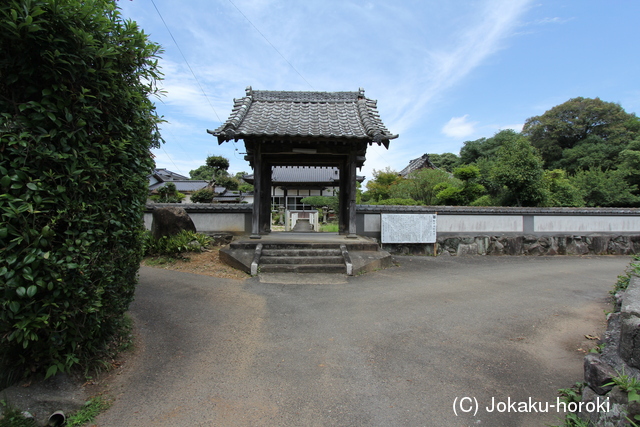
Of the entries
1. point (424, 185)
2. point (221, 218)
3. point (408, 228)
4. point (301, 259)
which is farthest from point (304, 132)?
point (424, 185)

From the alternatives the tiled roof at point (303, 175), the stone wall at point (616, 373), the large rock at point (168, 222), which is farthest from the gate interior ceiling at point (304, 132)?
the tiled roof at point (303, 175)

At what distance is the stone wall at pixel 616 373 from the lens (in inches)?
79.0

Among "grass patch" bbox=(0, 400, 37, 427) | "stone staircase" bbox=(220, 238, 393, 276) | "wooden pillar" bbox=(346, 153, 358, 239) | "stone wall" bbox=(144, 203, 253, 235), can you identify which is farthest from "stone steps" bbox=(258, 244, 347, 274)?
"grass patch" bbox=(0, 400, 37, 427)

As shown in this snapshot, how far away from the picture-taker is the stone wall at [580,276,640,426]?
2.01 m

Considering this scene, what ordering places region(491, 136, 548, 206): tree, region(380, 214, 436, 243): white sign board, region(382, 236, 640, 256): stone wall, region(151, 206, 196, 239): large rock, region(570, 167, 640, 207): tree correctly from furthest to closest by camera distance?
region(570, 167, 640, 207): tree
region(491, 136, 548, 206): tree
region(382, 236, 640, 256): stone wall
region(380, 214, 436, 243): white sign board
region(151, 206, 196, 239): large rock

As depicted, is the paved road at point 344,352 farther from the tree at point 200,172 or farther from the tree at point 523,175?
the tree at point 200,172

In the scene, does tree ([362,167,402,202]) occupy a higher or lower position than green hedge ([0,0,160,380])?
higher

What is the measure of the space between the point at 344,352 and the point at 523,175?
37.5ft

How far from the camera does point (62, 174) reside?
2330 millimetres

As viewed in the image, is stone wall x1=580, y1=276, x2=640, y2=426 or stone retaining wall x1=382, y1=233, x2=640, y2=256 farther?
stone retaining wall x1=382, y1=233, x2=640, y2=256

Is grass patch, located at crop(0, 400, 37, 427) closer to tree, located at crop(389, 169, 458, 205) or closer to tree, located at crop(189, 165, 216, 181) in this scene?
A: tree, located at crop(389, 169, 458, 205)

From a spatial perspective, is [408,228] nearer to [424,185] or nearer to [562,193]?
[562,193]

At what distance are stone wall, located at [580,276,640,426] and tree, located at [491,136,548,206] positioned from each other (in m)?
10.5

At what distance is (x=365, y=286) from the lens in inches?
240
